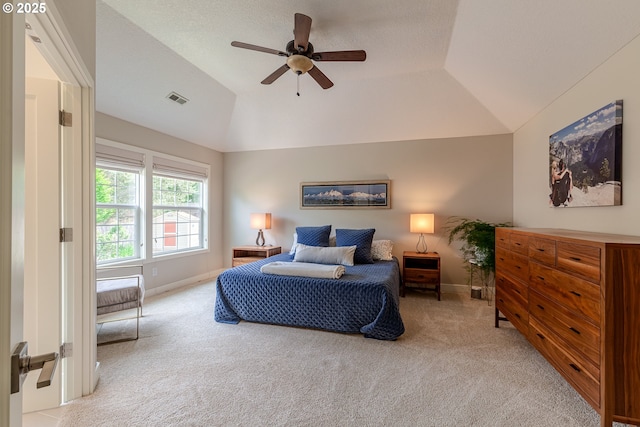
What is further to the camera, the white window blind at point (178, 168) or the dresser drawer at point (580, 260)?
the white window blind at point (178, 168)

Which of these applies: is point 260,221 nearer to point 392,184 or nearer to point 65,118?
point 392,184

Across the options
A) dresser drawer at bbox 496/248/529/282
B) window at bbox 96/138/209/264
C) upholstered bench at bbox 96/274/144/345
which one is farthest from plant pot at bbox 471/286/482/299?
window at bbox 96/138/209/264

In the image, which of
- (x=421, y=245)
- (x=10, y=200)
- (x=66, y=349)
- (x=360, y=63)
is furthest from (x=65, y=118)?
(x=421, y=245)

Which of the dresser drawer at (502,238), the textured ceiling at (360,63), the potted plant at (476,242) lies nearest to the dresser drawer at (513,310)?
the dresser drawer at (502,238)

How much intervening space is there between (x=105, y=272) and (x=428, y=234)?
172 inches

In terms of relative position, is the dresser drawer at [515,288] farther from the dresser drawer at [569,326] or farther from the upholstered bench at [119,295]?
the upholstered bench at [119,295]

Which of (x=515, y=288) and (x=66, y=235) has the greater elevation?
(x=66, y=235)

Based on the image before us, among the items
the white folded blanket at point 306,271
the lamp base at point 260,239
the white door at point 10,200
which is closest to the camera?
the white door at point 10,200

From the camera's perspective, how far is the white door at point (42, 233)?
1.61 m

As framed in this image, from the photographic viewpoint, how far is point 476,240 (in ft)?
12.0

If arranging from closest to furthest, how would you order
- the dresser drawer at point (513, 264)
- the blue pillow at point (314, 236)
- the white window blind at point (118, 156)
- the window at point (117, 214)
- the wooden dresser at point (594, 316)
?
the wooden dresser at point (594, 316), the dresser drawer at point (513, 264), the white window blind at point (118, 156), the window at point (117, 214), the blue pillow at point (314, 236)

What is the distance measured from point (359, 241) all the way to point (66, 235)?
3.11 meters

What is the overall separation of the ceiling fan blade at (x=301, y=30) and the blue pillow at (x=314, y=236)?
255 centimetres

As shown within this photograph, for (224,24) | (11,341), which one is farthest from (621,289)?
(224,24)
